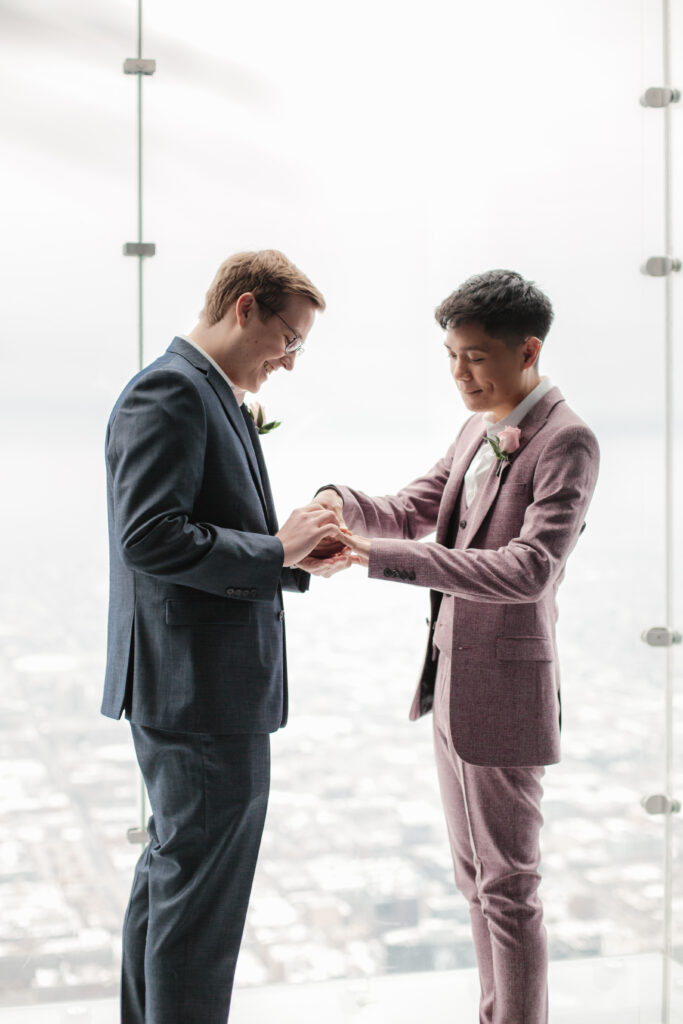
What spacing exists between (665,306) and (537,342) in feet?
2.73

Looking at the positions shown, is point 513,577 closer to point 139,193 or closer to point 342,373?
point 342,373

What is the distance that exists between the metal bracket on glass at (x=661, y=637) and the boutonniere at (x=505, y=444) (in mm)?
982

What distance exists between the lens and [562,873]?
280 centimetres

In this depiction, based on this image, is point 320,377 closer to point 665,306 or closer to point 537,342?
point 537,342

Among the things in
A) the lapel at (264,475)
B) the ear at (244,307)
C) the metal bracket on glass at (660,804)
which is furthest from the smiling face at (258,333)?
the metal bracket on glass at (660,804)

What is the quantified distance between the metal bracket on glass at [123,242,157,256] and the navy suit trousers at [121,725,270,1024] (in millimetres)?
1246

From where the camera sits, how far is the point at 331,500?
2.26 m

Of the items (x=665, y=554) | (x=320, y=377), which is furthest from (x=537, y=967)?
(x=320, y=377)

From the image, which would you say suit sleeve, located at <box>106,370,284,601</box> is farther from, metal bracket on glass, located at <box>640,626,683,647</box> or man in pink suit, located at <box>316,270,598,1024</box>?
metal bracket on glass, located at <box>640,626,683,647</box>

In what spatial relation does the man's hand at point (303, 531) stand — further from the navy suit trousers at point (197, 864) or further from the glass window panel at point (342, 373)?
the glass window panel at point (342, 373)

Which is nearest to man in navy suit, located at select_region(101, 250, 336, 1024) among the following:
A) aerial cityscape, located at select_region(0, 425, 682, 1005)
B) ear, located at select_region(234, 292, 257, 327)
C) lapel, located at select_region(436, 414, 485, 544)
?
ear, located at select_region(234, 292, 257, 327)

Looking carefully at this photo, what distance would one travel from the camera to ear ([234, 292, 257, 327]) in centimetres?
194

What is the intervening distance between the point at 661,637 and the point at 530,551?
100 cm

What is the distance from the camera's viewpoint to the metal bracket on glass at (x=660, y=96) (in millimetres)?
2613
